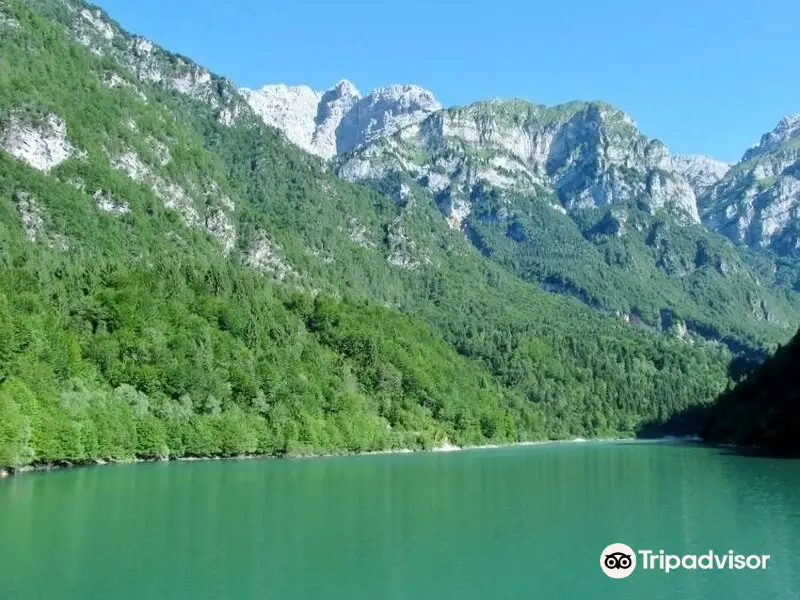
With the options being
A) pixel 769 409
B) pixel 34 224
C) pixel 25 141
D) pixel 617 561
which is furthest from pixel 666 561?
pixel 25 141

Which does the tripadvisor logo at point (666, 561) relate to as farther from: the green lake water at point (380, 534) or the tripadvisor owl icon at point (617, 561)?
the green lake water at point (380, 534)

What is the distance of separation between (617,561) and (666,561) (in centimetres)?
312

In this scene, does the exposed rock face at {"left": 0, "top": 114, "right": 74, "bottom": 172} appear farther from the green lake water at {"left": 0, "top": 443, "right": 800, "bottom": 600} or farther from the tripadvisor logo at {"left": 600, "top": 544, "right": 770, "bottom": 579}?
the tripadvisor logo at {"left": 600, "top": 544, "right": 770, "bottom": 579}

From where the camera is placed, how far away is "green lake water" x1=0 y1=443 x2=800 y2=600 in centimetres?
3531

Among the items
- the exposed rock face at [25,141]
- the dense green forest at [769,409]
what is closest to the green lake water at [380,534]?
the dense green forest at [769,409]

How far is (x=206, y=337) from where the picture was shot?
5271 inches

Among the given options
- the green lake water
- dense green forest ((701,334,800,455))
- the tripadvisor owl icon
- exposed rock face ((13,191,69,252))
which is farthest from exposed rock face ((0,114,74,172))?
the tripadvisor owl icon

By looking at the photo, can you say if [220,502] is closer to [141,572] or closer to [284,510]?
[284,510]

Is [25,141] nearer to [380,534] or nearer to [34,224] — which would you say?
[34,224]

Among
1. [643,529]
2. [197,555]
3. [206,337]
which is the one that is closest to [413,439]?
[206,337]

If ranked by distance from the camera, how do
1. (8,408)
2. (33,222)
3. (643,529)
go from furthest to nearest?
(33,222) < (8,408) < (643,529)

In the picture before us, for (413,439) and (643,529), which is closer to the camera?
(643,529)

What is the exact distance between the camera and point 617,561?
3931 cm

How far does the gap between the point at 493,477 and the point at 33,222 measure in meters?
129
